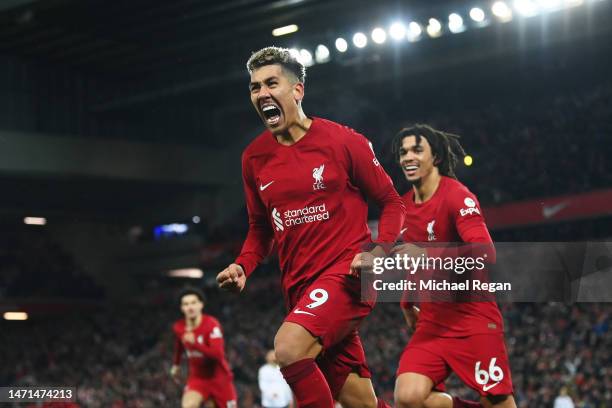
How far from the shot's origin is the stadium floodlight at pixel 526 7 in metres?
23.9

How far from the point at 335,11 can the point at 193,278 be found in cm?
1656

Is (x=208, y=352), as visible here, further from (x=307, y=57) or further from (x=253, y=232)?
(x=307, y=57)

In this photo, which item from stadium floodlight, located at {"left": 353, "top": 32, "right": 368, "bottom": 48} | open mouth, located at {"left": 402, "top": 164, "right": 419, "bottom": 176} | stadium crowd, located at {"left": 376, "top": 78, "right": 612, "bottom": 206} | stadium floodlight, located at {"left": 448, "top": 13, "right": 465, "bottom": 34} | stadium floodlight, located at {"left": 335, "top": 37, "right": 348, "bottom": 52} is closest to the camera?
open mouth, located at {"left": 402, "top": 164, "right": 419, "bottom": 176}

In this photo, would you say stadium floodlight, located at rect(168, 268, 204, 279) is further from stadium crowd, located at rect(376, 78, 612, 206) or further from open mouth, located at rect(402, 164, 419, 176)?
open mouth, located at rect(402, 164, 419, 176)

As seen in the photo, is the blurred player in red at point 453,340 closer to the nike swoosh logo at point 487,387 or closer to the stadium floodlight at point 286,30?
the nike swoosh logo at point 487,387

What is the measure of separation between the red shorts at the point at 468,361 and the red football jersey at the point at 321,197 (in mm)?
1362

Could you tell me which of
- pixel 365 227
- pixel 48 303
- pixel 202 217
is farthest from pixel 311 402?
pixel 48 303

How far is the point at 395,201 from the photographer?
17.3 ft

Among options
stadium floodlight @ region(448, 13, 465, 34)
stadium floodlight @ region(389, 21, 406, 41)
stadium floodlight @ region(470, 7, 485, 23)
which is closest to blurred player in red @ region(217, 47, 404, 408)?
stadium floodlight @ region(470, 7, 485, 23)

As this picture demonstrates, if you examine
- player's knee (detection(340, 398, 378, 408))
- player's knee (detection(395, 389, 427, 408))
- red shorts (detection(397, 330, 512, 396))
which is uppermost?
red shorts (detection(397, 330, 512, 396))

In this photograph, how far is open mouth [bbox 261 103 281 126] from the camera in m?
5.13

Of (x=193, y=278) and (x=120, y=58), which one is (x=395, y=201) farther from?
(x=193, y=278)

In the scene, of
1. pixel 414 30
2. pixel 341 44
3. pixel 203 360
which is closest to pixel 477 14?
pixel 414 30

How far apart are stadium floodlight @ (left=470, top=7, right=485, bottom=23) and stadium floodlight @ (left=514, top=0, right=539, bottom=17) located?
0.87 metres
